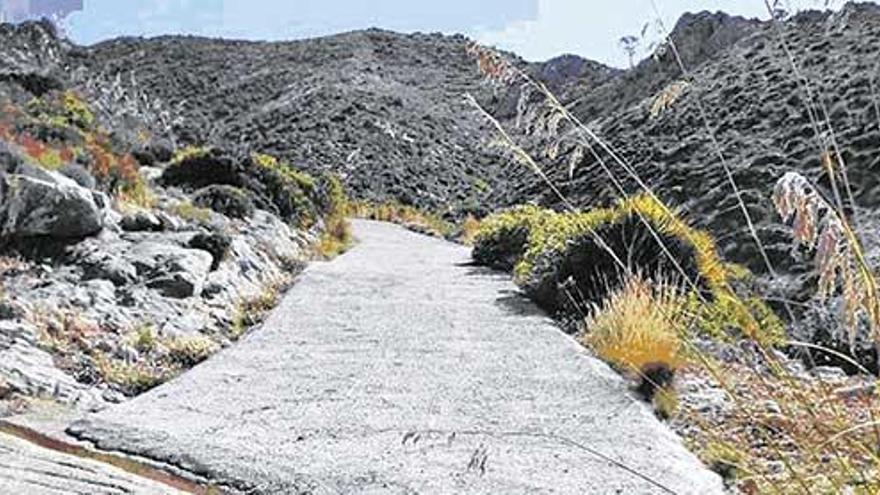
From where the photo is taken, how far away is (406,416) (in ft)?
23.7

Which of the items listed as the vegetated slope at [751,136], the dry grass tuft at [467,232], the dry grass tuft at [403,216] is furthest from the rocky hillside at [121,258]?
the dry grass tuft at [403,216]

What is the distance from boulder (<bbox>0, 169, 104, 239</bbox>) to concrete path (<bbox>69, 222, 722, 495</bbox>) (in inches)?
84.7

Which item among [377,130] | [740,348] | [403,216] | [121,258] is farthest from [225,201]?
[377,130]

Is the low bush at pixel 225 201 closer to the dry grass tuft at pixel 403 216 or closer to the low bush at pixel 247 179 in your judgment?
the low bush at pixel 247 179

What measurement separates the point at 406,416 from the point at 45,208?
5.53 m

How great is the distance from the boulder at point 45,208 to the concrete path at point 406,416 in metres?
2.15

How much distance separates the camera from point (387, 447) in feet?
20.9

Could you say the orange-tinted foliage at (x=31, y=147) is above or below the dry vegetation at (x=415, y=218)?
above

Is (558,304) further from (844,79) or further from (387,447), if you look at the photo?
(844,79)

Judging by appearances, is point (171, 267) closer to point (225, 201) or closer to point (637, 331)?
point (637, 331)

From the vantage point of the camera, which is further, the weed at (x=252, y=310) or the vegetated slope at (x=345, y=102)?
the vegetated slope at (x=345, y=102)

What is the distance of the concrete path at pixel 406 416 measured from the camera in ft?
18.9

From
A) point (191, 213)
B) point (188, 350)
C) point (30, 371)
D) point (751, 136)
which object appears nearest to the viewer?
point (30, 371)

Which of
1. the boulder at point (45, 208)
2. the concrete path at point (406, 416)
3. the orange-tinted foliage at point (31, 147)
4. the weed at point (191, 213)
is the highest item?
the orange-tinted foliage at point (31, 147)
